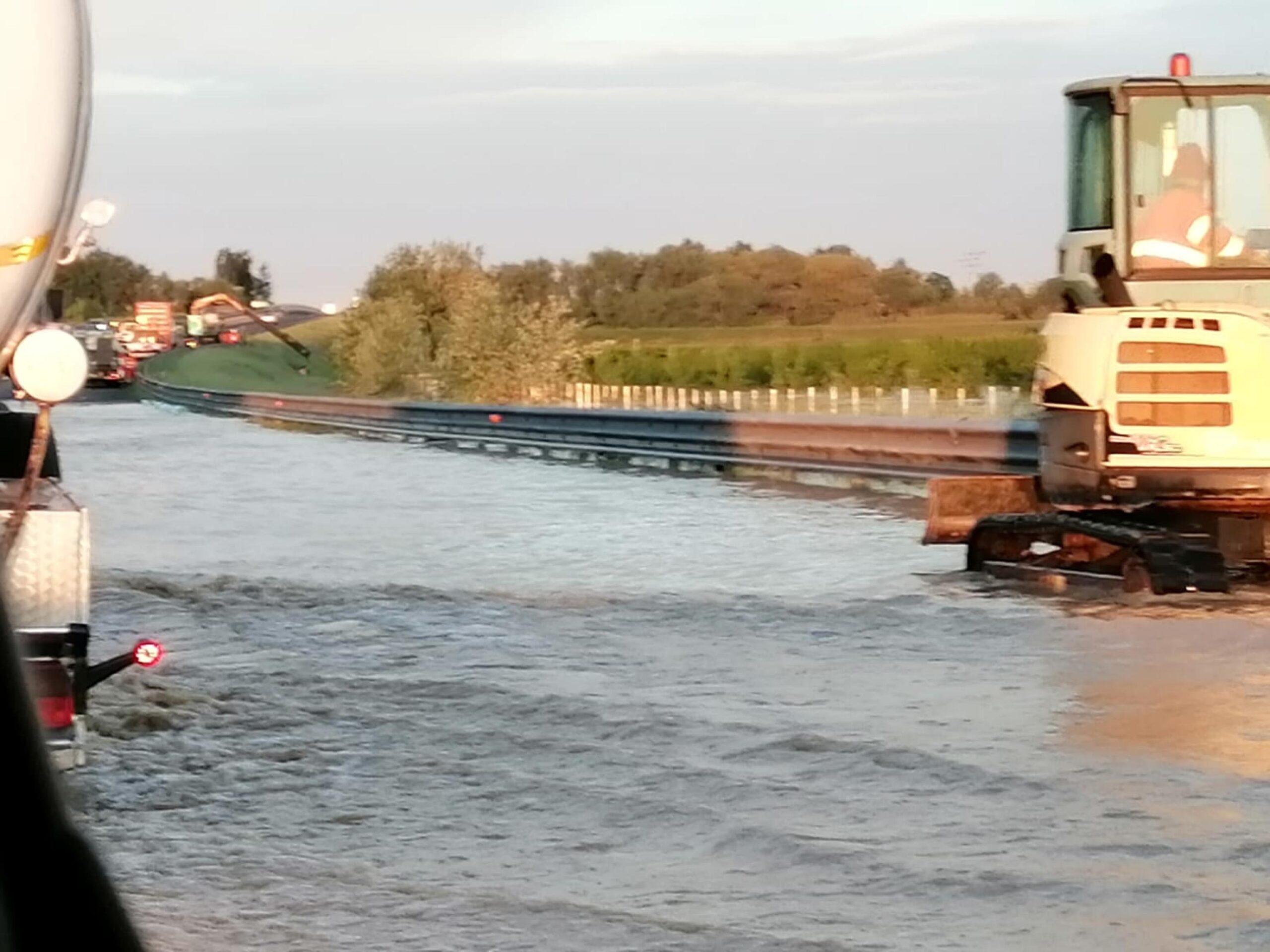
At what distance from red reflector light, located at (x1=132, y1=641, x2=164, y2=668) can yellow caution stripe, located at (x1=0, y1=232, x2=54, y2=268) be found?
1673 millimetres

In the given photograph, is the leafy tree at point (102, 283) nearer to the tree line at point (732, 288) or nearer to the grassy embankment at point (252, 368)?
the grassy embankment at point (252, 368)

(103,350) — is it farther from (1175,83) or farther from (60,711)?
(60,711)

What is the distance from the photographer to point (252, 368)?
8969cm

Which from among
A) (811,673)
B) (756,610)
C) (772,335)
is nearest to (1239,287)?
(756,610)

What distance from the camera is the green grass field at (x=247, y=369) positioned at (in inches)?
3078

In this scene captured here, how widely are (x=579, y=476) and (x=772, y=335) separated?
267ft

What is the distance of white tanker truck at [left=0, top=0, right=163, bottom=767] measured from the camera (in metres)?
6.04

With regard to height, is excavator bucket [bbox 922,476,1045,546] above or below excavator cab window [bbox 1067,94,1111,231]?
below

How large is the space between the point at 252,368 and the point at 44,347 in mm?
83982

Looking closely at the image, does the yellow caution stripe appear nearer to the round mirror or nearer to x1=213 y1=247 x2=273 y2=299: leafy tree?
the round mirror

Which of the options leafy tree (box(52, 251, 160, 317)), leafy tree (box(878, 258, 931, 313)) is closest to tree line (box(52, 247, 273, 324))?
leafy tree (box(52, 251, 160, 317))

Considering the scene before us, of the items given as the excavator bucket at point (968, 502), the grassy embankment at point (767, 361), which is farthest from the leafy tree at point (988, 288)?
the excavator bucket at point (968, 502)

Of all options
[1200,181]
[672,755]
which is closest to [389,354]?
[1200,181]

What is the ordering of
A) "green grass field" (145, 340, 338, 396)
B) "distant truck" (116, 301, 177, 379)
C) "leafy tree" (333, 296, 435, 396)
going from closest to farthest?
"distant truck" (116, 301, 177, 379)
"leafy tree" (333, 296, 435, 396)
"green grass field" (145, 340, 338, 396)
